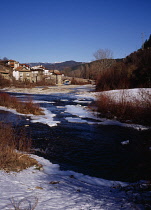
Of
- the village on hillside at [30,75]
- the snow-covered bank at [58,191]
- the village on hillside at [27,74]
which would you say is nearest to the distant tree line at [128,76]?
the snow-covered bank at [58,191]

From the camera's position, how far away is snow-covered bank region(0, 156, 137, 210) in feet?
10.6

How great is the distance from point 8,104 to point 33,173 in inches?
513

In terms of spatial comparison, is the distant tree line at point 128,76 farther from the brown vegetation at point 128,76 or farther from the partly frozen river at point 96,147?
the partly frozen river at point 96,147

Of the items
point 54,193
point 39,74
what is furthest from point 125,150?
Answer: point 39,74

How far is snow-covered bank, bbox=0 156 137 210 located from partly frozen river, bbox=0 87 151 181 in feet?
2.45

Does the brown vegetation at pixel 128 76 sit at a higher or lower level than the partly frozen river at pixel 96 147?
higher

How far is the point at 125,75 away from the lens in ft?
93.6

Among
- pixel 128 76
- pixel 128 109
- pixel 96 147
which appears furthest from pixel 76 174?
pixel 128 76

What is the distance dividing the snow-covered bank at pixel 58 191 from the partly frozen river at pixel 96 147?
0.75 meters

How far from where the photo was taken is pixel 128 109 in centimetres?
1281

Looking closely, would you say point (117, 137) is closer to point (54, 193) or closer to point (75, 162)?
point (75, 162)

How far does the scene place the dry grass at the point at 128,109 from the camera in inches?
446

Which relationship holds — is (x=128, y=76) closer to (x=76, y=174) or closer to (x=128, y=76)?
(x=128, y=76)

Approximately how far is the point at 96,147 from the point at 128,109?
5.93 meters
